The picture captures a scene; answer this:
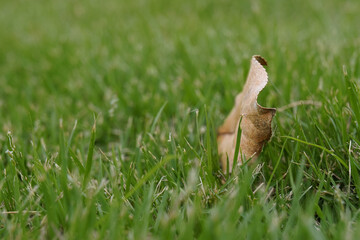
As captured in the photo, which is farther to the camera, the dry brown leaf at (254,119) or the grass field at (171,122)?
the dry brown leaf at (254,119)

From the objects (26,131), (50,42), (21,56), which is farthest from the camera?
(50,42)

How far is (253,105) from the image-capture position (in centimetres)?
140

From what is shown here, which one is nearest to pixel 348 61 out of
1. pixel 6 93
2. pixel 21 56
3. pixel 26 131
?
pixel 26 131

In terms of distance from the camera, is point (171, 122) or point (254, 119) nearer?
point (254, 119)

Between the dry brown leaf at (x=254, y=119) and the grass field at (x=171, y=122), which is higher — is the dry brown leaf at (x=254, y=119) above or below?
above

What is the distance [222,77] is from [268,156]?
3.33ft

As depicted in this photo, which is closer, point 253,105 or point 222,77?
point 253,105

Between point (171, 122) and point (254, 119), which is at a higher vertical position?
point (254, 119)

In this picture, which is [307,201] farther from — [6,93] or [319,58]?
[6,93]

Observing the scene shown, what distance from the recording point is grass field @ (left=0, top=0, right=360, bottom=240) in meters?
1.20

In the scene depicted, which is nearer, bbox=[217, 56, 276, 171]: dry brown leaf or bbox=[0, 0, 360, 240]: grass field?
bbox=[0, 0, 360, 240]: grass field

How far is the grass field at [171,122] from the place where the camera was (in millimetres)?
1195

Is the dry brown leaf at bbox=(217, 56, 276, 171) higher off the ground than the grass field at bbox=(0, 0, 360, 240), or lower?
higher

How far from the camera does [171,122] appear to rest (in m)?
2.19
